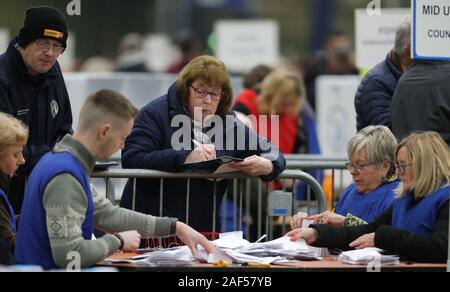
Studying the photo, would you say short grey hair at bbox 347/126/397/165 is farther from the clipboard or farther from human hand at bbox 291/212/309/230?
the clipboard

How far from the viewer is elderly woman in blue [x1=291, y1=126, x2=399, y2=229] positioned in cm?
725

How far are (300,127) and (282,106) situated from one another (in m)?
0.54

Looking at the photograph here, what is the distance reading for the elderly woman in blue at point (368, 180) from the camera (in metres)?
7.25

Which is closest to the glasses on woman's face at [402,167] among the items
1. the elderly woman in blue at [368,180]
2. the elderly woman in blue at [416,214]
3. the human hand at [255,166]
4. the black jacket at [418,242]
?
the elderly woman in blue at [416,214]

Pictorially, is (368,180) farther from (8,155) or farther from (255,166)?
(8,155)

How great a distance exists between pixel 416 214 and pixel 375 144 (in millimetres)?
791

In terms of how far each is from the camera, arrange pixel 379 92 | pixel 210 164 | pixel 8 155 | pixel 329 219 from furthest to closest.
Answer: pixel 379 92, pixel 210 164, pixel 329 219, pixel 8 155

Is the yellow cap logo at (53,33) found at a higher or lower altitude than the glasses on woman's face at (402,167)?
higher

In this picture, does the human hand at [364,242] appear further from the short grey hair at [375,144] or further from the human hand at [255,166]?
the human hand at [255,166]

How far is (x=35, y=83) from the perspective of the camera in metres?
7.66

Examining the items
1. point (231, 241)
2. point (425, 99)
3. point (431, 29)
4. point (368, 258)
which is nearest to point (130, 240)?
point (231, 241)

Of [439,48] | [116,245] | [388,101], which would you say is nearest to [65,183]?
[116,245]

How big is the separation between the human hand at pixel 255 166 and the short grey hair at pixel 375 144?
56 cm
